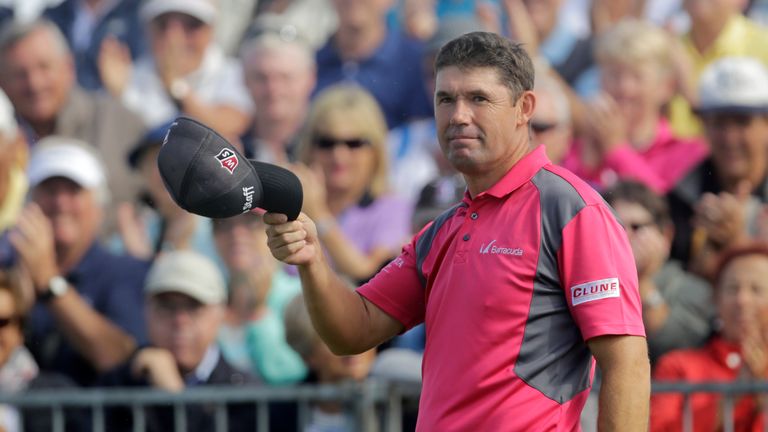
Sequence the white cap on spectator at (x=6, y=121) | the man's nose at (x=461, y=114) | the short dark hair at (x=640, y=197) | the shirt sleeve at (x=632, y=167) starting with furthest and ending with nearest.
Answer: the white cap on spectator at (x=6, y=121), the shirt sleeve at (x=632, y=167), the short dark hair at (x=640, y=197), the man's nose at (x=461, y=114)

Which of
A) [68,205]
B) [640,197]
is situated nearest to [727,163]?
[640,197]

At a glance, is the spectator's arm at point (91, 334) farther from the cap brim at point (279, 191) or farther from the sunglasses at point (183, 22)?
the cap brim at point (279, 191)

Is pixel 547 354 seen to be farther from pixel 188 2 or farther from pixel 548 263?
pixel 188 2

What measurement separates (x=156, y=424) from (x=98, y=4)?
414 centimetres

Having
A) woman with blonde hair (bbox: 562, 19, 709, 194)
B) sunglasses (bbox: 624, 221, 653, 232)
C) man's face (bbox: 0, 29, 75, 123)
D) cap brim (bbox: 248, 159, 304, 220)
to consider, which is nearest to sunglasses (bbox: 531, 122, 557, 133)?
woman with blonde hair (bbox: 562, 19, 709, 194)

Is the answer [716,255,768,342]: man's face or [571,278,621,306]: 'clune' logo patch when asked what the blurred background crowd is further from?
[571,278,621,306]: 'clune' logo patch

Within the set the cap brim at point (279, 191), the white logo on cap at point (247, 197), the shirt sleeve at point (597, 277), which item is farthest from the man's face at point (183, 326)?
the shirt sleeve at point (597, 277)

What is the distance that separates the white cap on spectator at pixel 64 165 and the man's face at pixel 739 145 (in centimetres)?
381

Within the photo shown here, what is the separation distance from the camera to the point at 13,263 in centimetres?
778

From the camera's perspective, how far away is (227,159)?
3912mm

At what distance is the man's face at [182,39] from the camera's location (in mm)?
9266

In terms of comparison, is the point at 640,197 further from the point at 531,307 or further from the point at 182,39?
the point at 531,307

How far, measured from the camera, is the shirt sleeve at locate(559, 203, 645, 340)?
382 centimetres

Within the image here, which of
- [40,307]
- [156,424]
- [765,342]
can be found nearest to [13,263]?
[40,307]
